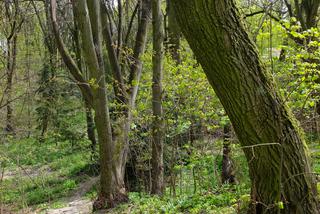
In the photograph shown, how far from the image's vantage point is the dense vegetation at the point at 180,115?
117 inches

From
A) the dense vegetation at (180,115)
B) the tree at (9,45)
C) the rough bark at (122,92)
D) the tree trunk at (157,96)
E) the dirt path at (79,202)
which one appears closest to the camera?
the dense vegetation at (180,115)

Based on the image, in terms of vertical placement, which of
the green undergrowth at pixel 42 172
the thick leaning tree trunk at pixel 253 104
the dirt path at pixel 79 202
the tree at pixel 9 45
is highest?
the tree at pixel 9 45

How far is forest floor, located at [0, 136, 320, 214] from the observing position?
558 centimetres

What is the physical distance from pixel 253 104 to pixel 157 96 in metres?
5.34

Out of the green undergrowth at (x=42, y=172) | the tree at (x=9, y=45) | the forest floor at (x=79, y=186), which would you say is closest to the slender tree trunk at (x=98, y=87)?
the forest floor at (x=79, y=186)

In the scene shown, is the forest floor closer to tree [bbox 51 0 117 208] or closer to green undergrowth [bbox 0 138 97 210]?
green undergrowth [bbox 0 138 97 210]

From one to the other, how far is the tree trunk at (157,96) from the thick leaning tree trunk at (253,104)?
197 inches

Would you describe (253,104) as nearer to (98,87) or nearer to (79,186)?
(98,87)

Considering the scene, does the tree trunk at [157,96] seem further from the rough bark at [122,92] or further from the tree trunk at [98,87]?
the tree trunk at [98,87]

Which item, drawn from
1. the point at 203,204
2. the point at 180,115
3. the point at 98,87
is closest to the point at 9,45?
the point at 98,87

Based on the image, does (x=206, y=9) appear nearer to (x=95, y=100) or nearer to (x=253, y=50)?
(x=253, y=50)

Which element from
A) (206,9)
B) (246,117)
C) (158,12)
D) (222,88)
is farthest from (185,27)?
(158,12)

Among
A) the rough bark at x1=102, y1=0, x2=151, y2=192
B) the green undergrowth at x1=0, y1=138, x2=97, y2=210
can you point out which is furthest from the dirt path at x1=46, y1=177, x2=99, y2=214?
the rough bark at x1=102, y1=0, x2=151, y2=192

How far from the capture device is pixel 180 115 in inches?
339
